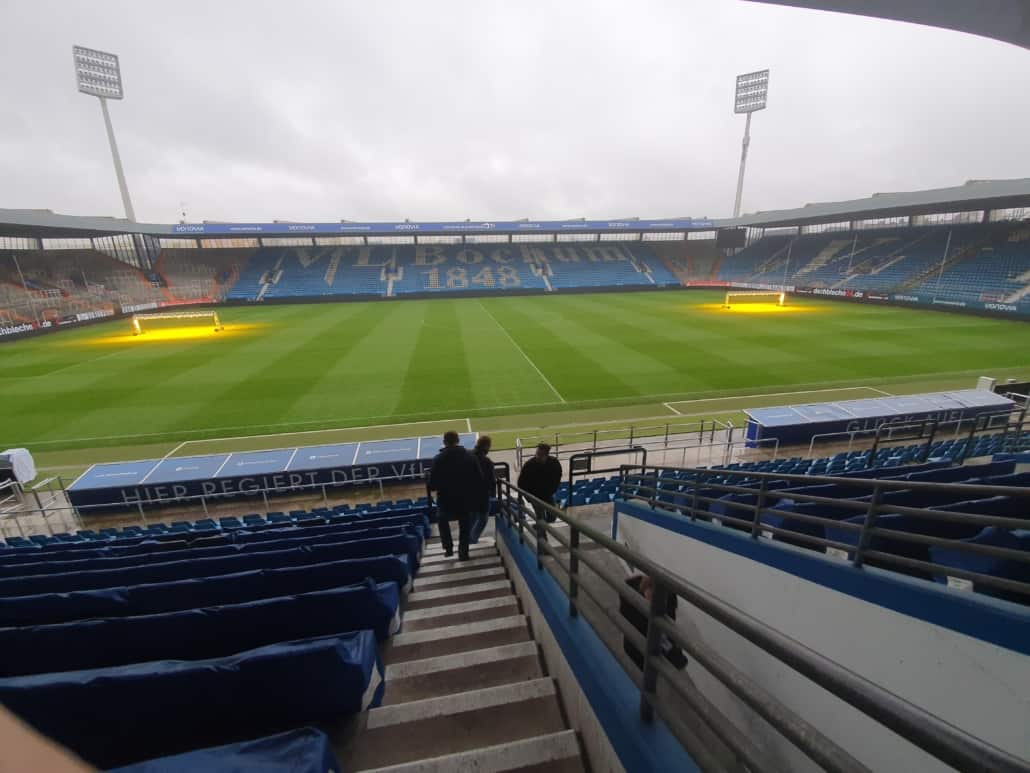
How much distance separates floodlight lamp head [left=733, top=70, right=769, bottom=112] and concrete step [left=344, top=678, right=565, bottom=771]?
257 ft

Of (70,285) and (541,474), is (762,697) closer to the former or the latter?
(541,474)

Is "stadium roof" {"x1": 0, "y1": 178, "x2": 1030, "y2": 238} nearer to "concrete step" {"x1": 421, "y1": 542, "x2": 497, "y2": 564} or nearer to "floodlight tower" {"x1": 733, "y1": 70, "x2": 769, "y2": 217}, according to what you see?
"floodlight tower" {"x1": 733, "y1": 70, "x2": 769, "y2": 217}

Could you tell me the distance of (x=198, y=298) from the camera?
161ft

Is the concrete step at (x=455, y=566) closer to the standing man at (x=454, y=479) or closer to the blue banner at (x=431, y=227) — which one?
the standing man at (x=454, y=479)

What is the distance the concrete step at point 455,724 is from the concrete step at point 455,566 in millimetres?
2802

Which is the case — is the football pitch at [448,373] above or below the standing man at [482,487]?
below

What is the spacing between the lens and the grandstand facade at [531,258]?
123 ft

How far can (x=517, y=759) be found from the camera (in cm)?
204

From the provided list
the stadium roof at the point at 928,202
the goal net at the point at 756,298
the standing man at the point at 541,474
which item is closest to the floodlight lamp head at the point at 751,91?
the stadium roof at the point at 928,202

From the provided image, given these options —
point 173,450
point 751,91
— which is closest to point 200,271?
point 173,450

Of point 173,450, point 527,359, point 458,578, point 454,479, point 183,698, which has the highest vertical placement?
point 183,698

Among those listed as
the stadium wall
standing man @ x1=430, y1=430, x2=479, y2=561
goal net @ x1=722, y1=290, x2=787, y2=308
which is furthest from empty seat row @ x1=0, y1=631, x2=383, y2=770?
goal net @ x1=722, y1=290, x2=787, y2=308

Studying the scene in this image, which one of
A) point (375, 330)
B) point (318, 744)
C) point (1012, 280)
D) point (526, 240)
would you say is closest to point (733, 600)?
point (318, 744)

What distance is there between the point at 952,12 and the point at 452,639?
10.4 metres
